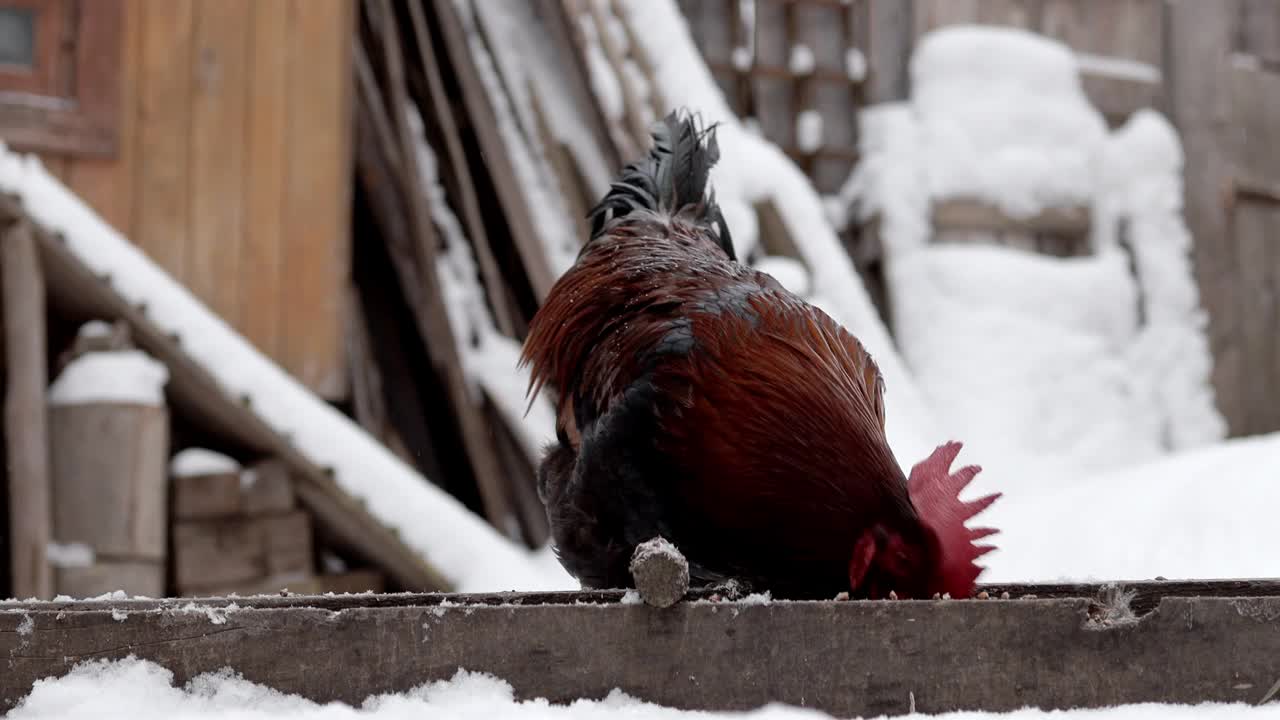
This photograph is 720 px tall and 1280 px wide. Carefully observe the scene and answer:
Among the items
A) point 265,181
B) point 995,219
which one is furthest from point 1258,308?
point 265,181

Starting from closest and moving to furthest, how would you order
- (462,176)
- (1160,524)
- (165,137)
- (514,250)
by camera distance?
(1160,524), (165,137), (462,176), (514,250)

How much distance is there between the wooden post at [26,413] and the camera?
334cm

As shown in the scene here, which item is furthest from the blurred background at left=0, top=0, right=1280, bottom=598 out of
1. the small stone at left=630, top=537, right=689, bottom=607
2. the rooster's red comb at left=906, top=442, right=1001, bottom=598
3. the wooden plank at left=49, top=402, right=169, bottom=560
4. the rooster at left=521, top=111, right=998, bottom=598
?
the small stone at left=630, top=537, right=689, bottom=607

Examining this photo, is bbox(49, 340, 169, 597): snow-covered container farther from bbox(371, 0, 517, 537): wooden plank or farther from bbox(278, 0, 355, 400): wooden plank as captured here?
Answer: bbox(371, 0, 517, 537): wooden plank

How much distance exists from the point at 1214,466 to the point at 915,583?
2074mm

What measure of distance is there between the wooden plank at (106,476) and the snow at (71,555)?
0.6 inches

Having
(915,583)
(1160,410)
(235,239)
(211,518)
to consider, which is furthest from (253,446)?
(1160,410)

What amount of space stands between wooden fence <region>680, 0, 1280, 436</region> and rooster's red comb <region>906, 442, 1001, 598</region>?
4365mm

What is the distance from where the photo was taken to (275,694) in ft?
3.93

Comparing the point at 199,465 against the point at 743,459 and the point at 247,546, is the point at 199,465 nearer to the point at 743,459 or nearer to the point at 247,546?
the point at 247,546

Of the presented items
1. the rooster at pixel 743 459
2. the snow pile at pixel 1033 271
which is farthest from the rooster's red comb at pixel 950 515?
the snow pile at pixel 1033 271

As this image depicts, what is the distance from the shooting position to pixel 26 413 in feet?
11.1

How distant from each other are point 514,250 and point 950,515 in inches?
162

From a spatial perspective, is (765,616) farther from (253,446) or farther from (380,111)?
(380,111)
